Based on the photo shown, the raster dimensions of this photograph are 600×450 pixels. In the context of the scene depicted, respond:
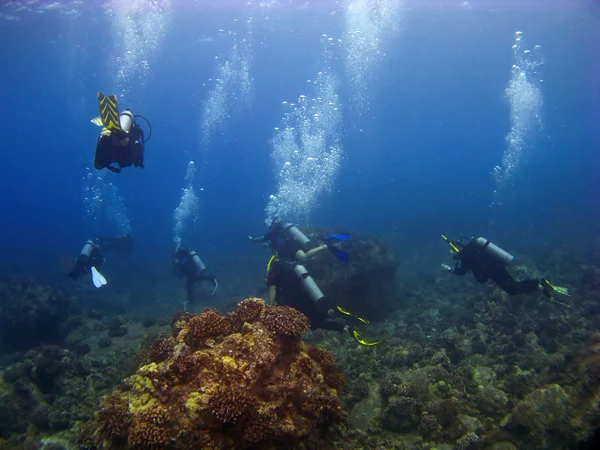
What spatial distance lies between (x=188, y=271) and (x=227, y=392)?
1182cm

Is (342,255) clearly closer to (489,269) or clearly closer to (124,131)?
(489,269)

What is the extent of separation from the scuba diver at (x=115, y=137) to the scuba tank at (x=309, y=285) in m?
4.13

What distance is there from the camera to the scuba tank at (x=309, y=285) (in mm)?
6617

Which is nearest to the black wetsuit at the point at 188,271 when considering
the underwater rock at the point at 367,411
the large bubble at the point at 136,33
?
the underwater rock at the point at 367,411

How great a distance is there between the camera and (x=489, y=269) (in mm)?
8867

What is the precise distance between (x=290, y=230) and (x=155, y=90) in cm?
6779

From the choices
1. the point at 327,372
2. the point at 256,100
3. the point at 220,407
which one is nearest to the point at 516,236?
the point at 327,372

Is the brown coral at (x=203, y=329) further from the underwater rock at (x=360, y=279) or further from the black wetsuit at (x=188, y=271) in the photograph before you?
the black wetsuit at (x=188, y=271)

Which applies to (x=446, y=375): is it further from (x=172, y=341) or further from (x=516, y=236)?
(x=516, y=236)

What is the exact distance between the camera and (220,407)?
10.4ft

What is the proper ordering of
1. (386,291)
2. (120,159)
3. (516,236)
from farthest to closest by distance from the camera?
(516,236), (386,291), (120,159)

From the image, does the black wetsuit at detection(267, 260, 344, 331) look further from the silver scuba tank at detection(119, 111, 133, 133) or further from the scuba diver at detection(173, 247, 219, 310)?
the scuba diver at detection(173, 247, 219, 310)

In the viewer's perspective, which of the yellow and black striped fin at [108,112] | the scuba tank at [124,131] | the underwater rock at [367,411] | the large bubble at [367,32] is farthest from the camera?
the large bubble at [367,32]

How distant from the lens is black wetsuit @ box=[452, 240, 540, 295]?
870 cm
